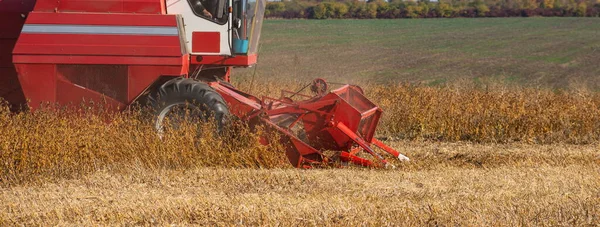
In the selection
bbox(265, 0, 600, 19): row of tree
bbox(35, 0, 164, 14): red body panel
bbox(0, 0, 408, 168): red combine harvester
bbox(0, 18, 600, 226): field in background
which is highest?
bbox(35, 0, 164, 14): red body panel

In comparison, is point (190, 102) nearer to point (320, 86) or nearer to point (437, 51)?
point (320, 86)

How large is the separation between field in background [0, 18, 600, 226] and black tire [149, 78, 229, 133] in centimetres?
22

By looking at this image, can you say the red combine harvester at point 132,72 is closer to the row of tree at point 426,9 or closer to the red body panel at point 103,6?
the red body panel at point 103,6

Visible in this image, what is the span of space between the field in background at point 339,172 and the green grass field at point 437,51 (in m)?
6.40

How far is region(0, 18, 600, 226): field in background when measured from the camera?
17.1 ft

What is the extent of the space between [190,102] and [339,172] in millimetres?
1515

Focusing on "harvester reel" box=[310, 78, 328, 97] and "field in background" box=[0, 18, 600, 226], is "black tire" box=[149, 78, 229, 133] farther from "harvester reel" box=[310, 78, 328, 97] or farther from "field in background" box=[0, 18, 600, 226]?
"harvester reel" box=[310, 78, 328, 97]

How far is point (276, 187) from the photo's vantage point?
6367 millimetres

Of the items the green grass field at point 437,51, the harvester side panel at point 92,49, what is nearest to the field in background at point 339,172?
the harvester side panel at point 92,49

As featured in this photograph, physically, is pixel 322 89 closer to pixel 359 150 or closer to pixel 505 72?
pixel 359 150

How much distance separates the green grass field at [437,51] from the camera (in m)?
21.2

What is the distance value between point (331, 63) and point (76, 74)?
17.2m

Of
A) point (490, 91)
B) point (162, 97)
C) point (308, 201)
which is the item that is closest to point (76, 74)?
point (162, 97)

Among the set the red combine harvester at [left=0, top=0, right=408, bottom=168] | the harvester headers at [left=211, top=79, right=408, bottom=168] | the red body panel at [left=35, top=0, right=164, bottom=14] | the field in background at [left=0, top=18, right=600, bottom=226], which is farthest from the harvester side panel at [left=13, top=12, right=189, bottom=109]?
the harvester headers at [left=211, top=79, right=408, bottom=168]
